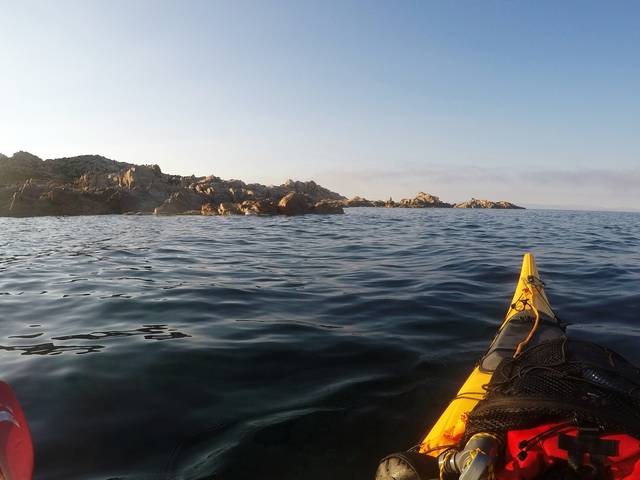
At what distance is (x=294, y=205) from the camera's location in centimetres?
3656

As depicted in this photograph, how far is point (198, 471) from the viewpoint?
2.79 m

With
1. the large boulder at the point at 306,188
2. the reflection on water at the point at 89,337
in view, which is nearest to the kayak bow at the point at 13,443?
the reflection on water at the point at 89,337

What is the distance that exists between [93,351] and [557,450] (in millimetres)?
4764

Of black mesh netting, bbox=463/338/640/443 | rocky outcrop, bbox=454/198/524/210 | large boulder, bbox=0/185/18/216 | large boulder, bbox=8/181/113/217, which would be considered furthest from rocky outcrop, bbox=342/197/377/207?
black mesh netting, bbox=463/338/640/443

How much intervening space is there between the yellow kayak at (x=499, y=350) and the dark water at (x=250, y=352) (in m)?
0.52

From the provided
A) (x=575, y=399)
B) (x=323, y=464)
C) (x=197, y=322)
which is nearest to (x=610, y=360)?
(x=575, y=399)

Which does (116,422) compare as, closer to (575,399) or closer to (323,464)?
(323,464)

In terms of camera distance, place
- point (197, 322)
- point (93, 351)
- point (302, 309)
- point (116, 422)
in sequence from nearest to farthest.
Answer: point (116, 422) → point (93, 351) → point (197, 322) → point (302, 309)

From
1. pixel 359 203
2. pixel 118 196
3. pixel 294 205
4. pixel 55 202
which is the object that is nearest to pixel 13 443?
pixel 294 205

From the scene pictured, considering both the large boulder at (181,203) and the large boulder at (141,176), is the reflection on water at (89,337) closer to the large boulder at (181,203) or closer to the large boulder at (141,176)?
the large boulder at (181,203)

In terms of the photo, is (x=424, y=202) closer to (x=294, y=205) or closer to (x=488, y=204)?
(x=488, y=204)

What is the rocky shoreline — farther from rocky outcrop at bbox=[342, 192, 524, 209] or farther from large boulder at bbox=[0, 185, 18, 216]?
rocky outcrop at bbox=[342, 192, 524, 209]

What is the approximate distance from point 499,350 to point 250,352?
8.97 ft

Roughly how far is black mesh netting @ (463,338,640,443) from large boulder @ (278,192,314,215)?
33443mm
